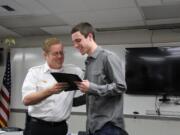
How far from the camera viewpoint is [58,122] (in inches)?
81.3

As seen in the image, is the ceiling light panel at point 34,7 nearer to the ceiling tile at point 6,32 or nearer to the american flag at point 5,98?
the ceiling tile at point 6,32

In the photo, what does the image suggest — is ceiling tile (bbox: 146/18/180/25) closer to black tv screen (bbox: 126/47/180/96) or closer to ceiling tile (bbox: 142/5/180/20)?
ceiling tile (bbox: 142/5/180/20)

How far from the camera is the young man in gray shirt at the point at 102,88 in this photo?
4.91 feet

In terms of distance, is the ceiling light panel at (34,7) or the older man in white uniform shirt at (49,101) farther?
the ceiling light panel at (34,7)

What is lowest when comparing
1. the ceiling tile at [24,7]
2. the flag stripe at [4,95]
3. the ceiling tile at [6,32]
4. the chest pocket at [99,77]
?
the flag stripe at [4,95]

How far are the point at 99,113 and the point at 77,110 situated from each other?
385cm

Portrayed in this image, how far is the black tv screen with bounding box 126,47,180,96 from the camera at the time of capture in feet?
15.7

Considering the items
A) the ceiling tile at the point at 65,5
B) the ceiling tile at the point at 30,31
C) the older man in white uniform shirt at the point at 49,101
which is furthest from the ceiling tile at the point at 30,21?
the older man in white uniform shirt at the point at 49,101

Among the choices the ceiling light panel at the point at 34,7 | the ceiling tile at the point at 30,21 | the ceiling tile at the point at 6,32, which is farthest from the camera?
the ceiling tile at the point at 6,32

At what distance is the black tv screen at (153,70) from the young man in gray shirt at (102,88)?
339cm

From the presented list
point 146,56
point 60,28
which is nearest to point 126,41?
point 146,56

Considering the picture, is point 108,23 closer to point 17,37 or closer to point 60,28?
point 60,28

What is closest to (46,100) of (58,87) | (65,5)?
(58,87)

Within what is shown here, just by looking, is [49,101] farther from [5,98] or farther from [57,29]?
[5,98]
